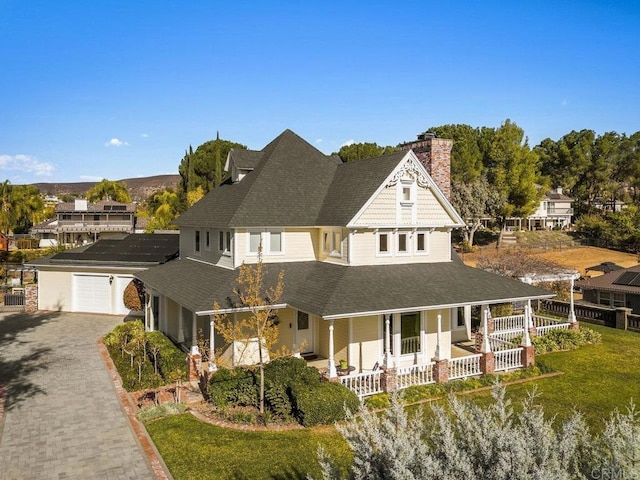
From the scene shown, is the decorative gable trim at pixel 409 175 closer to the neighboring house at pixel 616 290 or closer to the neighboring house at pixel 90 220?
the neighboring house at pixel 616 290

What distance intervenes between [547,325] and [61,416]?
2431 cm

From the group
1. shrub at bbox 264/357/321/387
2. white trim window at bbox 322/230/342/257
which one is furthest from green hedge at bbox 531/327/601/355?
shrub at bbox 264/357/321/387

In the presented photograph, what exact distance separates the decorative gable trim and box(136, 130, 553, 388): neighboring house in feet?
0.15

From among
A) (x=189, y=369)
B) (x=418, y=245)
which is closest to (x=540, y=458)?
(x=189, y=369)

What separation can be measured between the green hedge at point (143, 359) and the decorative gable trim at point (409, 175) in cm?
920

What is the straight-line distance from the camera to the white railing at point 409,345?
2094 centimetres

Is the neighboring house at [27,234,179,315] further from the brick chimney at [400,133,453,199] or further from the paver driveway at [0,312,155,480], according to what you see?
the brick chimney at [400,133,453,199]

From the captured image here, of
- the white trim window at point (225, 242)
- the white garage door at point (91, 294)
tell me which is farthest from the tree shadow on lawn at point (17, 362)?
the white trim window at point (225, 242)

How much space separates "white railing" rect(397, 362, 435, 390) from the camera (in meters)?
18.6

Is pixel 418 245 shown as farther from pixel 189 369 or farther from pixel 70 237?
pixel 70 237

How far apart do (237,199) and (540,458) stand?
20.2 metres

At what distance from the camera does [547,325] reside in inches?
1078

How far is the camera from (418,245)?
23.1 m

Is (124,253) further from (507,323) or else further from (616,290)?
(616,290)
